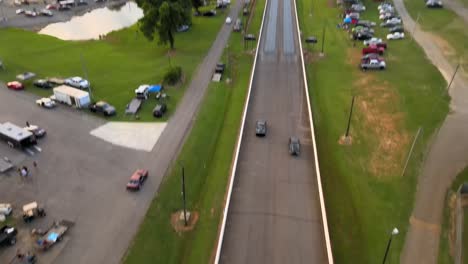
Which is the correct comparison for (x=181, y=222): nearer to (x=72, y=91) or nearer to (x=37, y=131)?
(x=37, y=131)

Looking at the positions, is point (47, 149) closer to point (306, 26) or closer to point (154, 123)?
point (154, 123)

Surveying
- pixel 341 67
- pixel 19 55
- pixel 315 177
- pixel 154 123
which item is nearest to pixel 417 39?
pixel 341 67

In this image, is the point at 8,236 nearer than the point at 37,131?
Yes

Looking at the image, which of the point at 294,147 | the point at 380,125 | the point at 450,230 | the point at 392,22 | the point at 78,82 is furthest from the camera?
the point at 392,22

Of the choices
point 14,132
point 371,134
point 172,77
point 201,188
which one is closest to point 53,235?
point 201,188

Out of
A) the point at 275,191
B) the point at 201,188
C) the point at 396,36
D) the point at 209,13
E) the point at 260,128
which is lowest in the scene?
the point at 201,188

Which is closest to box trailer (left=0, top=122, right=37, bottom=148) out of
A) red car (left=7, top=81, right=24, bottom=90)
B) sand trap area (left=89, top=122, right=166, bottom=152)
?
sand trap area (left=89, top=122, right=166, bottom=152)
